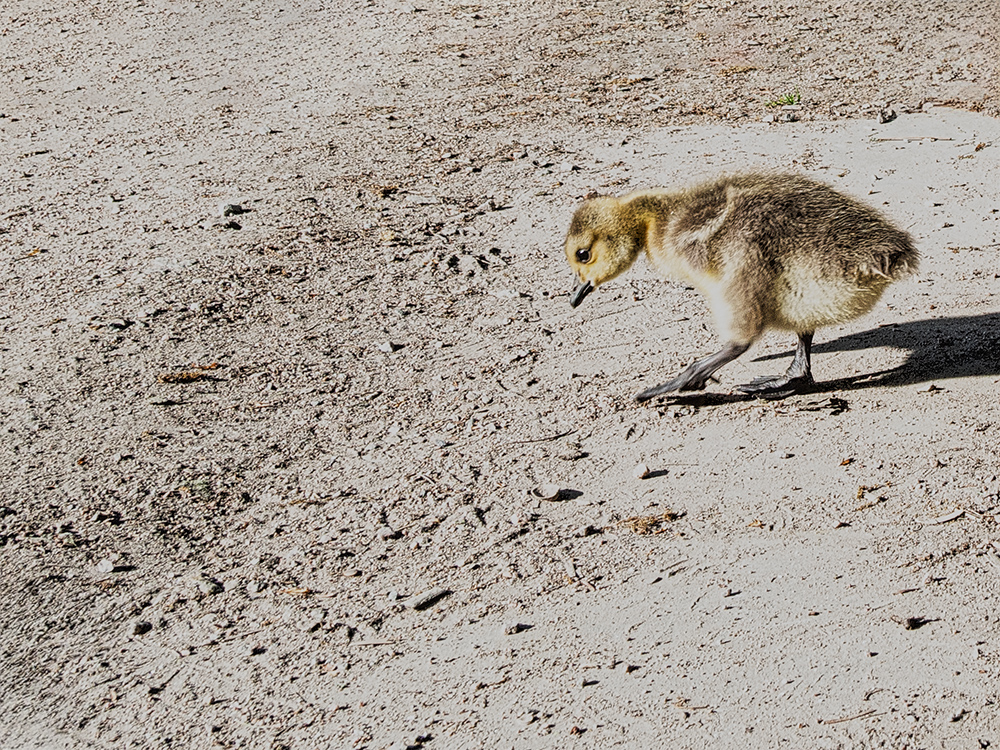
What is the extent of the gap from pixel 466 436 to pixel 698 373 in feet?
3.79

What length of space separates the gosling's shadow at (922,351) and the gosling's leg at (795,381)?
55mm

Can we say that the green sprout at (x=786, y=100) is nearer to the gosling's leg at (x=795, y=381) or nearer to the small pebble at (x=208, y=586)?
the gosling's leg at (x=795, y=381)

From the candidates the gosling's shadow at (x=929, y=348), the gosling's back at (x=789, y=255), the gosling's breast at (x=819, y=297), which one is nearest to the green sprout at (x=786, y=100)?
the gosling's shadow at (x=929, y=348)

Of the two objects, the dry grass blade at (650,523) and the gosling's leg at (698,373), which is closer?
the dry grass blade at (650,523)

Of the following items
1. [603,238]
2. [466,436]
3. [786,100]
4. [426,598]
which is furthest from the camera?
[786,100]

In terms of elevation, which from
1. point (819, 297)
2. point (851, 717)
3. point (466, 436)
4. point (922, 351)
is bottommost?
point (851, 717)

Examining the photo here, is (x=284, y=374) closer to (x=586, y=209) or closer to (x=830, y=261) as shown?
(x=586, y=209)

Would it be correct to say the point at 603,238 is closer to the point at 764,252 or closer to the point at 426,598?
the point at 764,252

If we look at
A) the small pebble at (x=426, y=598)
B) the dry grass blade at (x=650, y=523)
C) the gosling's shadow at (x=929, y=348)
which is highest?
the small pebble at (x=426, y=598)

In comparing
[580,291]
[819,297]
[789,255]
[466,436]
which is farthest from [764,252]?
[466,436]

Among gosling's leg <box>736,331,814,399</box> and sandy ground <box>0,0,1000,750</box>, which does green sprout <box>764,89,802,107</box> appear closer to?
sandy ground <box>0,0,1000,750</box>

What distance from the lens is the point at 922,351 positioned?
19.4ft

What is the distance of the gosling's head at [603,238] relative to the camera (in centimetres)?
578

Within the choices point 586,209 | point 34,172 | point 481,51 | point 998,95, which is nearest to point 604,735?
point 586,209
